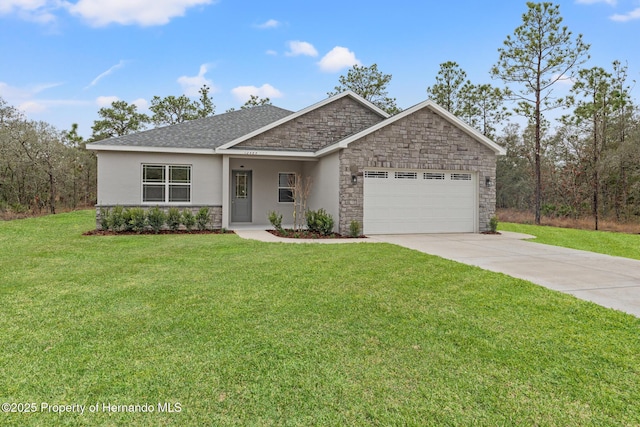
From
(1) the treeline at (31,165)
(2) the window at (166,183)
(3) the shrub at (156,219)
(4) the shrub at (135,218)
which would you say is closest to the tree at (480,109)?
(2) the window at (166,183)

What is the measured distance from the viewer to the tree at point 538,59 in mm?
19562

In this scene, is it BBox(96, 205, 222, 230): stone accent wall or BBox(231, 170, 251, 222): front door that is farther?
BBox(231, 170, 251, 222): front door

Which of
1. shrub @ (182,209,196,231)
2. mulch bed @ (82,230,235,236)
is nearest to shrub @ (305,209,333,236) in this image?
mulch bed @ (82,230,235,236)

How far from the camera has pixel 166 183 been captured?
44.3 ft

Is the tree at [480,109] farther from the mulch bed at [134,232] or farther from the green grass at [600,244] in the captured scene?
the mulch bed at [134,232]

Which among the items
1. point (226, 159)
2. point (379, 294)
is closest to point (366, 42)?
point (226, 159)

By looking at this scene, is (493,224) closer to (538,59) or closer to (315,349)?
(315,349)

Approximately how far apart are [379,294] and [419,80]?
27.0 meters

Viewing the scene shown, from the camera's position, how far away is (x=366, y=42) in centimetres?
1839

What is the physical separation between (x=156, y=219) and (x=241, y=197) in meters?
4.06

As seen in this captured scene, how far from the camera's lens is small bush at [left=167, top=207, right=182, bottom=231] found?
12.8 meters

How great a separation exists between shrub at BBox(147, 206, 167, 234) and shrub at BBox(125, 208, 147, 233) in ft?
0.69

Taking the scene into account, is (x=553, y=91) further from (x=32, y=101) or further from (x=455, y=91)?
(x=32, y=101)

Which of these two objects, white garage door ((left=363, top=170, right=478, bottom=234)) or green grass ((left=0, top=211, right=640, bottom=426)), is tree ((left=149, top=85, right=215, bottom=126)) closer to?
white garage door ((left=363, top=170, right=478, bottom=234))
